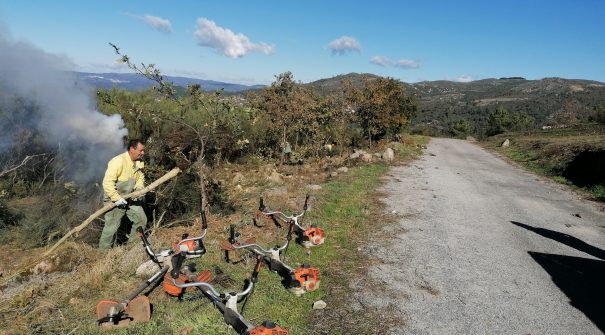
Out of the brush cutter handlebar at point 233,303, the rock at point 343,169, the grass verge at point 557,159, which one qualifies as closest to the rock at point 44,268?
the brush cutter handlebar at point 233,303

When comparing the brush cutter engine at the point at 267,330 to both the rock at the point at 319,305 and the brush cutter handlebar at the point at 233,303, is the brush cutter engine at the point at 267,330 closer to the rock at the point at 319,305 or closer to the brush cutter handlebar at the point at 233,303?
the brush cutter handlebar at the point at 233,303

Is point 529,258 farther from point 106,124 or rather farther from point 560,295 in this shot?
point 106,124

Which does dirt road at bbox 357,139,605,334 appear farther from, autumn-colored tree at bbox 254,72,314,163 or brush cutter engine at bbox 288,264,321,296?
autumn-colored tree at bbox 254,72,314,163

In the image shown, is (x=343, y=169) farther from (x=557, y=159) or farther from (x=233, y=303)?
(x=557, y=159)

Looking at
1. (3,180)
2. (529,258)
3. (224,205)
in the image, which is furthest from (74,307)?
(529,258)

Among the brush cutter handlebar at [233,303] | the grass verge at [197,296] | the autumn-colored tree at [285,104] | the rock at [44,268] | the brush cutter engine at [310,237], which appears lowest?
the rock at [44,268]

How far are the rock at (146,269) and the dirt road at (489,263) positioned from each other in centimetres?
273

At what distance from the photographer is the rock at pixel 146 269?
204 inches

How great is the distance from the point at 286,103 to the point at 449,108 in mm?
110567

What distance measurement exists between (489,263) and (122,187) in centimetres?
610

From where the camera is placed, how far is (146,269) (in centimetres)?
521

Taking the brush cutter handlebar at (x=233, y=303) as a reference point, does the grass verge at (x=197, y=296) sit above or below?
below

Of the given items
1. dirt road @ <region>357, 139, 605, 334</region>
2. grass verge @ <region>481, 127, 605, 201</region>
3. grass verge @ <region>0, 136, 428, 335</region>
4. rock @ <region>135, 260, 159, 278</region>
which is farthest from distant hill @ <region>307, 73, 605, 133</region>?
rock @ <region>135, 260, 159, 278</region>

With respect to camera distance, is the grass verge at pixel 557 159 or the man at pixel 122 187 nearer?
the man at pixel 122 187
